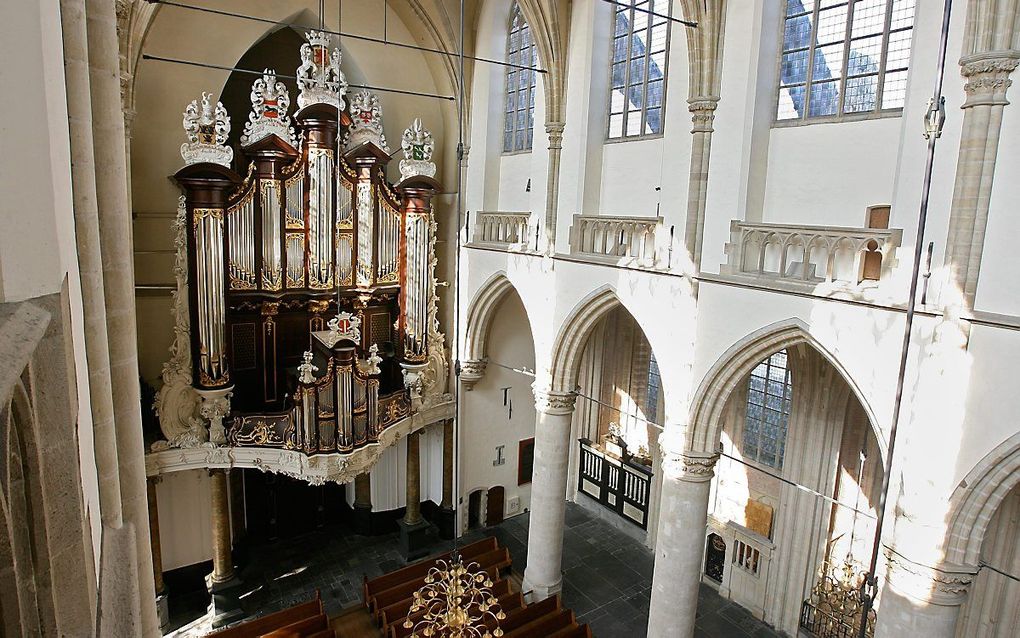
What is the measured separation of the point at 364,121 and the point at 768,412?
1045 cm

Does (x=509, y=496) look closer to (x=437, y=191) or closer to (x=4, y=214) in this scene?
(x=437, y=191)

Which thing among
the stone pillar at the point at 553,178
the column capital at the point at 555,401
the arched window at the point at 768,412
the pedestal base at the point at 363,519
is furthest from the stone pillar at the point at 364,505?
the arched window at the point at 768,412

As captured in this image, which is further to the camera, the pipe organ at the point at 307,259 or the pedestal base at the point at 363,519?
the pedestal base at the point at 363,519

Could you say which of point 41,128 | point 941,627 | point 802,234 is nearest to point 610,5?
point 802,234

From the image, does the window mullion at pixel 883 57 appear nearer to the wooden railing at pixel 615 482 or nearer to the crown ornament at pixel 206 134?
the wooden railing at pixel 615 482

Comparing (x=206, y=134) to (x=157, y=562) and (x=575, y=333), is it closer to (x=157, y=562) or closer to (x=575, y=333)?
(x=575, y=333)

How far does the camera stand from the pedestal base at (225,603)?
13336 mm

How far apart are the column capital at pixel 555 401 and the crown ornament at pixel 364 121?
6.19m

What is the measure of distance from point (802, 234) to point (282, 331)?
10.3m

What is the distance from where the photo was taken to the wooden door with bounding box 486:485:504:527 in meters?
17.4

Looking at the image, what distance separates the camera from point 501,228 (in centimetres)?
1521

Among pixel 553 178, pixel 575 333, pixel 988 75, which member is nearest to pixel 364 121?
pixel 553 178

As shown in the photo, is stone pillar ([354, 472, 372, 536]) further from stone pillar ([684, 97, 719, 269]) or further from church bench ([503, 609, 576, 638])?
stone pillar ([684, 97, 719, 269])

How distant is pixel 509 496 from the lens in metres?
17.8
